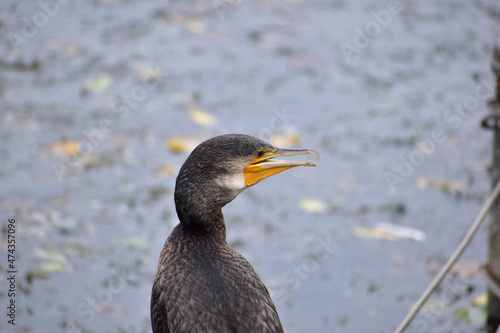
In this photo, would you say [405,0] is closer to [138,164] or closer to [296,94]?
[296,94]

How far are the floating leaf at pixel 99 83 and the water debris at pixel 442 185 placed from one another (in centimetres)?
280

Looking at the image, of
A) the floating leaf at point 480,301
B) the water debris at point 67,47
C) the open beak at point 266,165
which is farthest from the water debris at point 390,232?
the water debris at point 67,47

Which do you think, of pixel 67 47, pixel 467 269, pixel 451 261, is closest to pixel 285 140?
pixel 467 269

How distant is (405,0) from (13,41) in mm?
4011

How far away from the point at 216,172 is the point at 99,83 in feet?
14.2

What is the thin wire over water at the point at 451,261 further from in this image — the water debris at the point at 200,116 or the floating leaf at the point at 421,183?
the water debris at the point at 200,116

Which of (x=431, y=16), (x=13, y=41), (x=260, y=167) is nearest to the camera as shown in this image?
(x=260, y=167)

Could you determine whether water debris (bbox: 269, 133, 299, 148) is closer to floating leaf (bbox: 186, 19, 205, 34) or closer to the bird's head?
floating leaf (bbox: 186, 19, 205, 34)

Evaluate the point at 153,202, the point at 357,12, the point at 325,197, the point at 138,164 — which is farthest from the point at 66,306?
the point at 357,12

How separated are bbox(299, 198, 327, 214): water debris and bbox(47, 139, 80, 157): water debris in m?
1.78

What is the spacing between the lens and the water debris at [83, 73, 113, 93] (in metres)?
6.80

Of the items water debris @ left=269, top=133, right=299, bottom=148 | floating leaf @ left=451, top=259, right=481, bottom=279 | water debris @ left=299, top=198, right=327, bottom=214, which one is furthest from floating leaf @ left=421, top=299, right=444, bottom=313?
water debris @ left=269, top=133, right=299, bottom=148

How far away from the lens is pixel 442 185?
5.74m

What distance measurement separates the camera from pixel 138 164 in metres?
5.95
